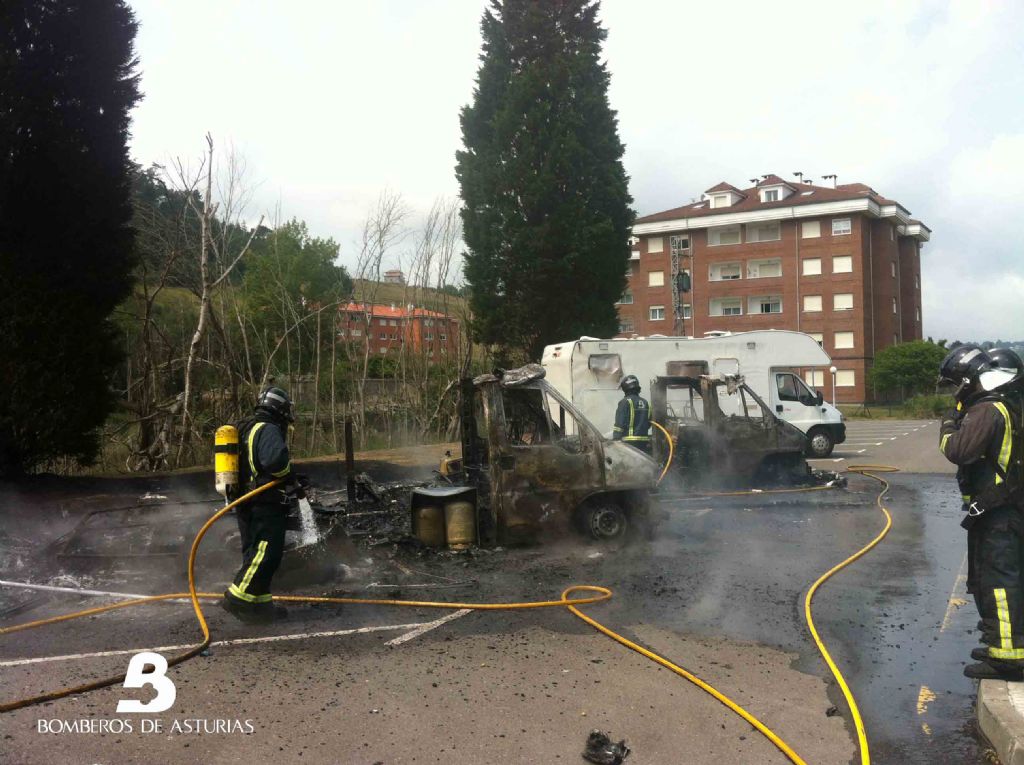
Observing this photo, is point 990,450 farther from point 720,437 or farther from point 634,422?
point 720,437

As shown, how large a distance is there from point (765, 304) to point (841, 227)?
663cm

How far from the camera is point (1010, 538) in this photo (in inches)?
179

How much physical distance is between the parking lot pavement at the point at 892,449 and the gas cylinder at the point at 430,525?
10788 millimetres

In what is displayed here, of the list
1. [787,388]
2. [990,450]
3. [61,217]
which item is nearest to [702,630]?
[990,450]

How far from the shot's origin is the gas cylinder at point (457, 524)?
8.16 meters

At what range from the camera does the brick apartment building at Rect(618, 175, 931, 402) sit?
168ft

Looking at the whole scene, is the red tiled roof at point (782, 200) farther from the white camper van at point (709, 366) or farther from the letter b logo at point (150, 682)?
the letter b logo at point (150, 682)

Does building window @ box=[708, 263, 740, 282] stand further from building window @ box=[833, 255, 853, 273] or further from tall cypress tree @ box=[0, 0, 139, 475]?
tall cypress tree @ box=[0, 0, 139, 475]

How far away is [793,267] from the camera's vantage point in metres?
53.1

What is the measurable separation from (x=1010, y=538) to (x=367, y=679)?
3722 millimetres

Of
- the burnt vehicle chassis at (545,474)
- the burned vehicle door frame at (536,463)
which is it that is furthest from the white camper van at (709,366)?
the burned vehicle door frame at (536,463)

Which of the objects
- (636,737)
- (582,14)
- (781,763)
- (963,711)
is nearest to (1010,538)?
(963,711)

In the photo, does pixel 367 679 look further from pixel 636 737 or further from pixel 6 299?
pixel 6 299

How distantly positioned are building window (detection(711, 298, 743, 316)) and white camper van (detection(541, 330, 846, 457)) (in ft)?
126
